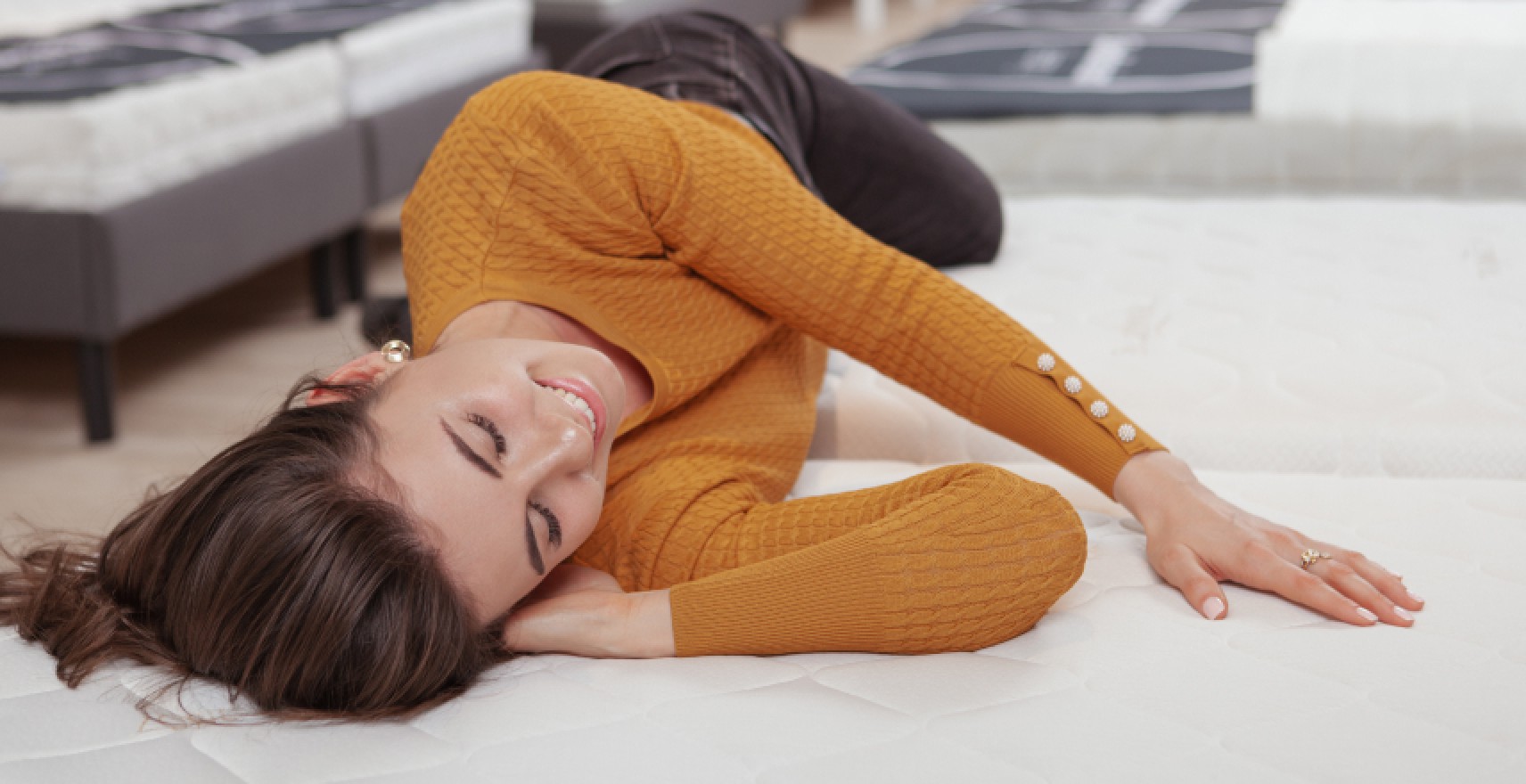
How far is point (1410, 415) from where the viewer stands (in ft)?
4.58

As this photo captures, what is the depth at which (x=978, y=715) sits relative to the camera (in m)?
0.93

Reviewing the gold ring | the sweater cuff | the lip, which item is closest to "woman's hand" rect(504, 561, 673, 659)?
the lip

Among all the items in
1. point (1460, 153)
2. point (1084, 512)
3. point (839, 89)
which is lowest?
point (1084, 512)

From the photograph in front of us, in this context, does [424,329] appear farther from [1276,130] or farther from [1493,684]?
[1276,130]

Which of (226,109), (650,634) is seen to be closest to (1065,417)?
(650,634)

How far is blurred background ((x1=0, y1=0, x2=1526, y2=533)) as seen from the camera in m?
2.19

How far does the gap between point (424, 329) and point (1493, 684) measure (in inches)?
34.2

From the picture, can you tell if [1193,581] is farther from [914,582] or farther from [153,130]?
[153,130]

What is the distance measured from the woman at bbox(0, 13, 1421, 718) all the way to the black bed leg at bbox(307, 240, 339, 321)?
167 cm

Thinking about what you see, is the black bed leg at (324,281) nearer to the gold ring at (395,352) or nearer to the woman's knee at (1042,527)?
the gold ring at (395,352)

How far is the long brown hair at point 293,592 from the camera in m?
0.91

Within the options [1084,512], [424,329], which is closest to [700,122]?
[424,329]

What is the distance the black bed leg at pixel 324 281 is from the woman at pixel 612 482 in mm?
1671

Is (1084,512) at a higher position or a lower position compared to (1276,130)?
lower
